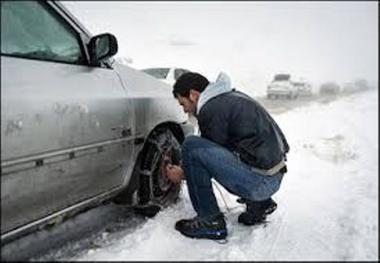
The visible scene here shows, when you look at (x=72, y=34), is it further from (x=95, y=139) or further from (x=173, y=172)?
(x=173, y=172)

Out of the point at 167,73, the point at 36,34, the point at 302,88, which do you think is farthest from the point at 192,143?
the point at 302,88

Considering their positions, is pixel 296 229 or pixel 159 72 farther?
pixel 159 72

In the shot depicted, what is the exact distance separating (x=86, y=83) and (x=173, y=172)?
1.10m

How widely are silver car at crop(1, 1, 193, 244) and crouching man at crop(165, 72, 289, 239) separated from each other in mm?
375

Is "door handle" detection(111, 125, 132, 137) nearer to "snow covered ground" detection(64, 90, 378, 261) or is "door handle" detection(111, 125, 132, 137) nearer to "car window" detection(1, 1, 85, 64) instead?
"car window" detection(1, 1, 85, 64)

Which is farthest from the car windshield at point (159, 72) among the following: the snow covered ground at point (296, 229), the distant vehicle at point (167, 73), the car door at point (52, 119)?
the car door at point (52, 119)

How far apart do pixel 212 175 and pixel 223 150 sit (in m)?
0.21

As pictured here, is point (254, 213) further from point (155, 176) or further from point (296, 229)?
point (155, 176)

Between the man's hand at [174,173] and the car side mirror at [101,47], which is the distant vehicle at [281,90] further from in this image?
the car side mirror at [101,47]

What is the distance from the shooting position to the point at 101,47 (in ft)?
9.84

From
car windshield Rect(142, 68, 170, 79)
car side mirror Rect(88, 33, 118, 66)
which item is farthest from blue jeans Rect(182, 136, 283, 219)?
car windshield Rect(142, 68, 170, 79)

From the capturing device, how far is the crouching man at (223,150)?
3.12 m

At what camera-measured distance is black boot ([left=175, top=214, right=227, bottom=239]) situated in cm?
315

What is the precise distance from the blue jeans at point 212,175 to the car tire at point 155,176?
0.34 meters
